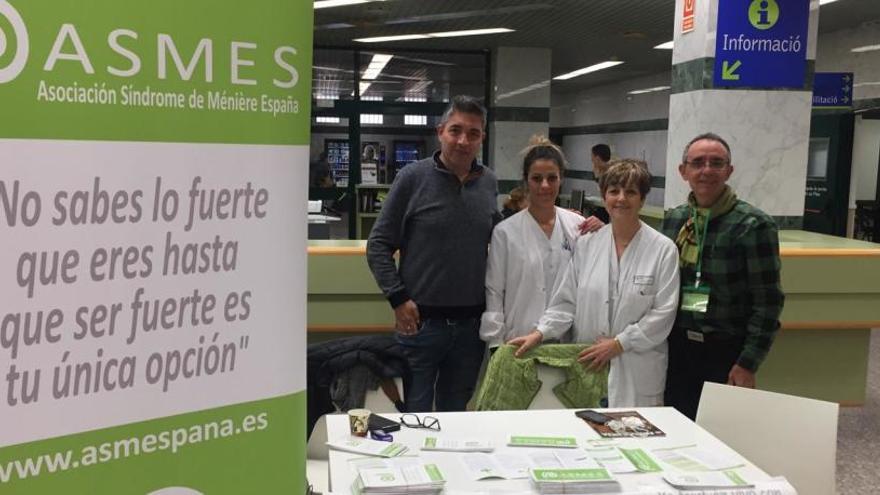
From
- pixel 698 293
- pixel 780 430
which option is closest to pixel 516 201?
pixel 698 293

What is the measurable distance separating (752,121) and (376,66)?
6.96m

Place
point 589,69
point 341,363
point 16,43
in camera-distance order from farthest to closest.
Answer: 1. point 589,69
2. point 341,363
3. point 16,43

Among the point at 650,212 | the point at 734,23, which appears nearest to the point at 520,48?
the point at 650,212

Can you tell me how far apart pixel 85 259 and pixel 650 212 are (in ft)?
27.8

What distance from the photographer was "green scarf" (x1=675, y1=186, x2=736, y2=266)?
9.73 ft

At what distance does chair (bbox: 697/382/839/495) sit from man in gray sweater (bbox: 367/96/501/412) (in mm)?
1038

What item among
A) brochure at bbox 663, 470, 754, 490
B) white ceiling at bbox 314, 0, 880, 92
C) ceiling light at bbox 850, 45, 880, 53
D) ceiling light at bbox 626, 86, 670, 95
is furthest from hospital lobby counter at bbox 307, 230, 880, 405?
ceiling light at bbox 626, 86, 670, 95

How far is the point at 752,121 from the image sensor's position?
15.8 ft

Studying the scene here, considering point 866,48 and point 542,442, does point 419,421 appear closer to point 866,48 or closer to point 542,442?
point 542,442

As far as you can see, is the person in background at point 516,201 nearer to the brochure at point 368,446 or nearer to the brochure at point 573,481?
the brochure at point 368,446

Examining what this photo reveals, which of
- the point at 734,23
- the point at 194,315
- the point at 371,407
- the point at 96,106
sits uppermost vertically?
the point at 734,23

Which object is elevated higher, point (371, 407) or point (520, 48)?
point (520, 48)

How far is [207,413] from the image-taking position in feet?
4.06

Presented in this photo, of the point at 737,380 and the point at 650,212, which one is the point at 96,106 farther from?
the point at 650,212
